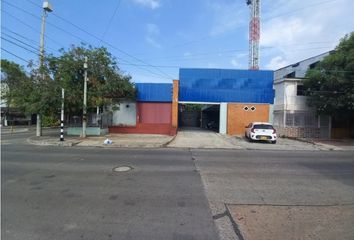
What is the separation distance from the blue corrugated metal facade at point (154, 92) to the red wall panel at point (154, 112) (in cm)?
52

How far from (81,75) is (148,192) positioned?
67.3 ft

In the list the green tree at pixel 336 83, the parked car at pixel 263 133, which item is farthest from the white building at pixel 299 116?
the parked car at pixel 263 133

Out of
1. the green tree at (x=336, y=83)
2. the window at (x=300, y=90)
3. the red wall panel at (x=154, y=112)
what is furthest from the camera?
the red wall panel at (x=154, y=112)

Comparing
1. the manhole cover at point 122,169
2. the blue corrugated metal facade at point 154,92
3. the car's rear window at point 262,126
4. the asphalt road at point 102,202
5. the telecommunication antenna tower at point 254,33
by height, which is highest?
the telecommunication antenna tower at point 254,33

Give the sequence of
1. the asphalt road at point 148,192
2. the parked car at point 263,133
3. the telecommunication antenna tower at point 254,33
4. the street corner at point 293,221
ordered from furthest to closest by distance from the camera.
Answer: the telecommunication antenna tower at point 254,33
the parked car at point 263,133
the asphalt road at point 148,192
the street corner at point 293,221

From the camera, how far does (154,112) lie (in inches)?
1308

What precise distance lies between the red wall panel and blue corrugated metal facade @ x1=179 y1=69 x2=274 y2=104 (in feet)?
5.71

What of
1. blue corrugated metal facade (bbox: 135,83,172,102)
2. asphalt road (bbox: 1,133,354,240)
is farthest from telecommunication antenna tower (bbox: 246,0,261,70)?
asphalt road (bbox: 1,133,354,240)

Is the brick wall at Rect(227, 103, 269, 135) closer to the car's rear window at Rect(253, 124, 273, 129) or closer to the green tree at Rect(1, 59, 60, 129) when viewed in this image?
the car's rear window at Rect(253, 124, 273, 129)

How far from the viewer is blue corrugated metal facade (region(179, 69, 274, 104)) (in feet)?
107

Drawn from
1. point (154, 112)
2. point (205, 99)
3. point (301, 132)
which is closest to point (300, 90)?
point (301, 132)

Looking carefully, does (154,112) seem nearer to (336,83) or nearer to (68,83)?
(68,83)

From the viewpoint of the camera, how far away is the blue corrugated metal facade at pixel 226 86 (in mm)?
32625

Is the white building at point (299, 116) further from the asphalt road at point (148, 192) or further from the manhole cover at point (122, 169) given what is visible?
the manhole cover at point (122, 169)
